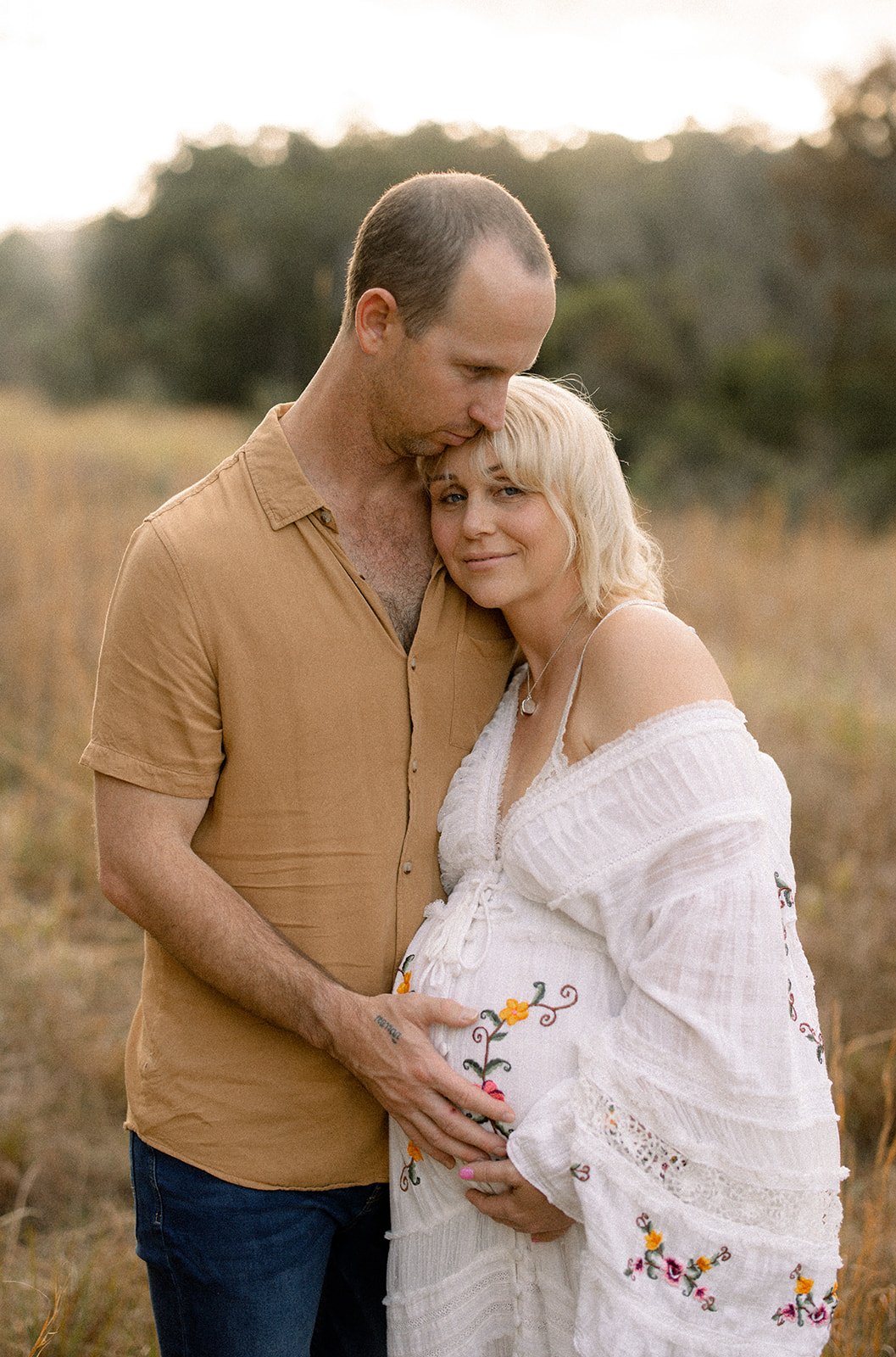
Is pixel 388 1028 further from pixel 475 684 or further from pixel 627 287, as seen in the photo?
pixel 627 287

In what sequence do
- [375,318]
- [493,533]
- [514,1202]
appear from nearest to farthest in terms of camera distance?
[514,1202], [375,318], [493,533]

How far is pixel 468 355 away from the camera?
2.06 meters

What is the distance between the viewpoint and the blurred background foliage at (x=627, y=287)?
61.2 ft

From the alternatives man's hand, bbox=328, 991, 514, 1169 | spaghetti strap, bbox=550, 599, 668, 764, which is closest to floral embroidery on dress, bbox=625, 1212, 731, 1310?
man's hand, bbox=328, 991, 514, 1169

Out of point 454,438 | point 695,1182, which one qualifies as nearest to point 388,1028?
point 695,1182

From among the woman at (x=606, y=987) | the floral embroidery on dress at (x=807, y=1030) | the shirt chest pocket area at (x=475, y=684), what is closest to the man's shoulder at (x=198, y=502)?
the woman at (x=606, y=987)

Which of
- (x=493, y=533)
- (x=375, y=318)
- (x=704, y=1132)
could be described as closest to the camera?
(x=704, y=1132)

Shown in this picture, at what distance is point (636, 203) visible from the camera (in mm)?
25328

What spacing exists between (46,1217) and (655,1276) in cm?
236

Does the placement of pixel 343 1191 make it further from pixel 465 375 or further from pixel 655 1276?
pixel 465 375

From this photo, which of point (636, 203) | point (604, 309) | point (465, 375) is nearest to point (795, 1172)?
point (465, 375)

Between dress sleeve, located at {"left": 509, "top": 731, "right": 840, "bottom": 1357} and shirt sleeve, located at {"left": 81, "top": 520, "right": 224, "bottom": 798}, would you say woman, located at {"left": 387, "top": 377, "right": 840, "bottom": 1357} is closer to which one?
dress sleeve, located at {"left": 509, "top": 731, "right": 840, "bottom": 1357}

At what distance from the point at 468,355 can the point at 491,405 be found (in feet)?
0.33

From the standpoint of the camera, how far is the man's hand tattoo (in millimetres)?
2021
